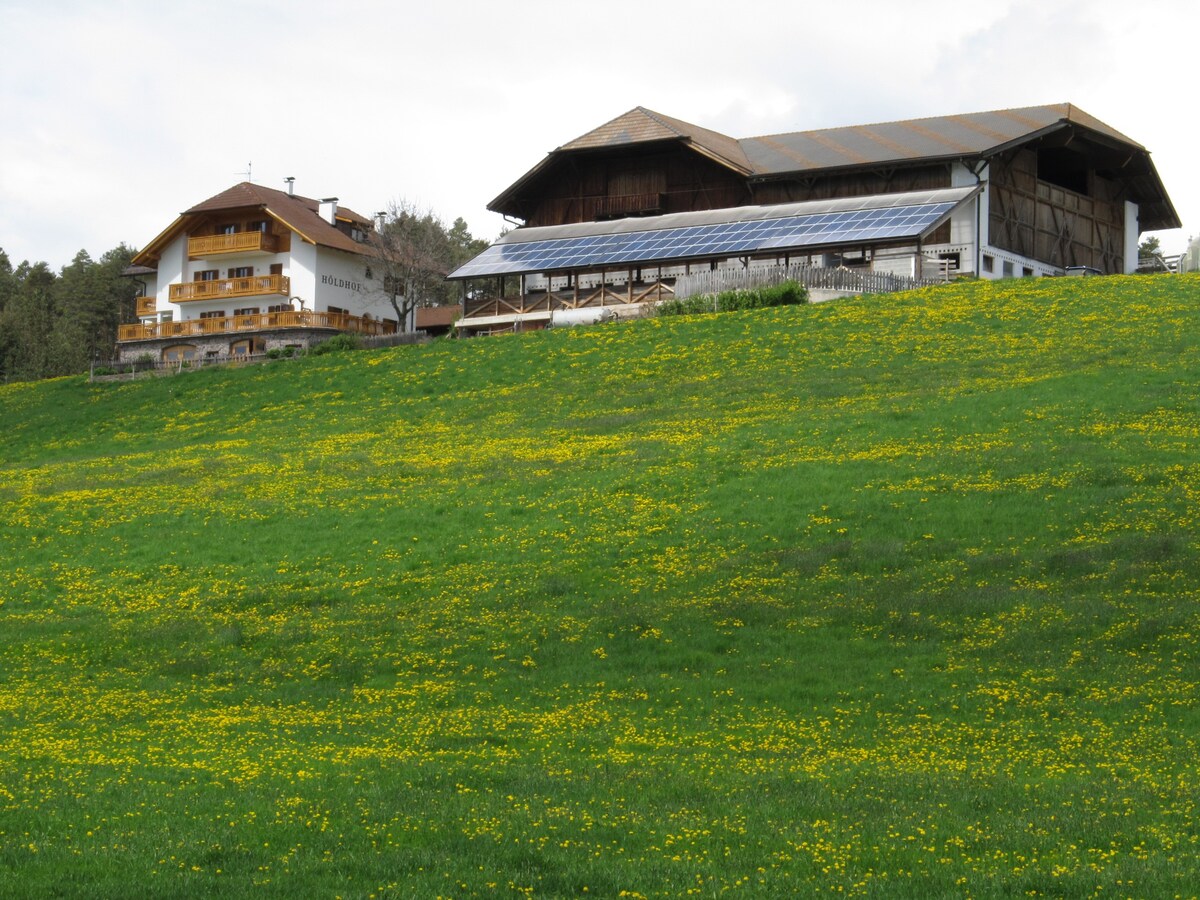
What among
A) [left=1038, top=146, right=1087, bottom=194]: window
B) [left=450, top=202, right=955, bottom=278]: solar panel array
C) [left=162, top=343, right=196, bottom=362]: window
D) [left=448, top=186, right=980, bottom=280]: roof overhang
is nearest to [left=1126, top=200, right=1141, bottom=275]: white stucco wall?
[left=1038, top=146, right=1087, bottom=194]: window

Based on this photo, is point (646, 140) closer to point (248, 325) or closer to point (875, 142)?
point (875, 142)

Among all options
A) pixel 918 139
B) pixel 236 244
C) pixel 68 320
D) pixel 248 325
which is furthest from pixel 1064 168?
pixel 68 320

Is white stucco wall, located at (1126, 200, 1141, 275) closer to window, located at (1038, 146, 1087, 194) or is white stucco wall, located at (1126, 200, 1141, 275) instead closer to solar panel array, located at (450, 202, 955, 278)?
window, located at (1038, 146, 1087, 194)

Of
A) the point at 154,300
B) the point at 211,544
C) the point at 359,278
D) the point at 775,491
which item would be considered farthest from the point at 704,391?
the point at 154,300

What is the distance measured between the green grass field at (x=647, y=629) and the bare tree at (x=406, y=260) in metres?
34.0

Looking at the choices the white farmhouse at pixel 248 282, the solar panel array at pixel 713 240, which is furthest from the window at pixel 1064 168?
the white farmhouse at pixel 248 282

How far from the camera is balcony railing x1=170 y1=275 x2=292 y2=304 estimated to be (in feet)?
253

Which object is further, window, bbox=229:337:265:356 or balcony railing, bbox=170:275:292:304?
balcony railing, bbox=170:275:292:304

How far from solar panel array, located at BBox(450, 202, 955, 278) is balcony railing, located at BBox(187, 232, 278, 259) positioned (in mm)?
17050

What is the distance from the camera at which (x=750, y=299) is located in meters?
54.2

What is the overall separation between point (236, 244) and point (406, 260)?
30.6 feet

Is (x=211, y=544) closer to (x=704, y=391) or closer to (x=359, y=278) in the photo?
(x=704, y=391)

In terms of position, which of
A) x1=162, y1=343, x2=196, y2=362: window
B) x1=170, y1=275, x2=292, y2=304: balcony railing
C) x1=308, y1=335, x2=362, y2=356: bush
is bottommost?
x1=308, y1=335, x2=362, y2=356: bush

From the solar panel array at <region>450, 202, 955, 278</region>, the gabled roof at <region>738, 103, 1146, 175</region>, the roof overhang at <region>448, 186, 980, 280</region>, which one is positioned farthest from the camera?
the gabled roof at <region>738, 103, 1146, 175</region>
